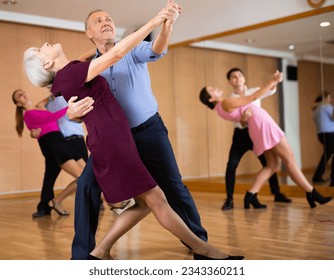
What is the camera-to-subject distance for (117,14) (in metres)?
6.91

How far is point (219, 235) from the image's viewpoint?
3.34m

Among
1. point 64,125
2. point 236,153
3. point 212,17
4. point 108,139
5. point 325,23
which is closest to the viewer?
point 108,139

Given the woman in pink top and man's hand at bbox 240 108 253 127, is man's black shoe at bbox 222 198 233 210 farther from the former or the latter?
the woman in pink top

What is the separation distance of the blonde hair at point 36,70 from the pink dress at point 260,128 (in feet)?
8.31

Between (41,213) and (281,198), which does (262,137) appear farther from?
(41,213)

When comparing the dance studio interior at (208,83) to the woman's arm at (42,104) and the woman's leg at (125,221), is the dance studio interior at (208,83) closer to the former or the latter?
the woman's leg at (125,221)

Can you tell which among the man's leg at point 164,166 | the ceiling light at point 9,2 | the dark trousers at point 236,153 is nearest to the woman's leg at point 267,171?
the dark trousers at point 236,153

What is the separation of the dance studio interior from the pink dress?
23.6 inches

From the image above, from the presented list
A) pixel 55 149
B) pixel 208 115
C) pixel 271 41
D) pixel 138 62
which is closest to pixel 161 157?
pixel 138 62

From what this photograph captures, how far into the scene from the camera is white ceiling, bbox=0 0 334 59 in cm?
570

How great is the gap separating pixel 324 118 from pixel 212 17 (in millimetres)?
2208

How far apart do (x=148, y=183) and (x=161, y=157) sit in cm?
32

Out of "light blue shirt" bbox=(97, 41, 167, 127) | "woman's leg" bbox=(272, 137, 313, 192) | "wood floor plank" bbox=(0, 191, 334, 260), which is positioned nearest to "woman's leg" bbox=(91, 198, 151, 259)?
"wood floor plank" bbox=(0, 191, 334, 260)

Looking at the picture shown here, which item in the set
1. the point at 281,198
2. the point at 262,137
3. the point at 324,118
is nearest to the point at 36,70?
the point at 262,137
